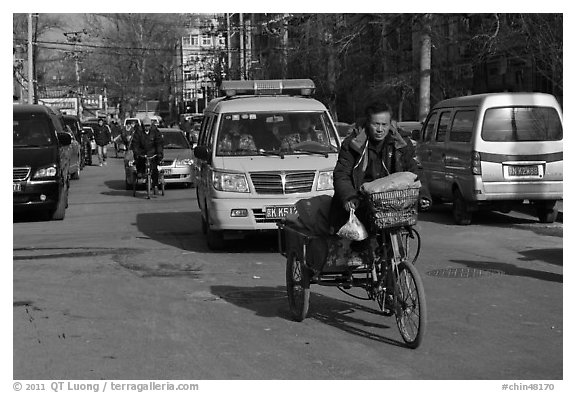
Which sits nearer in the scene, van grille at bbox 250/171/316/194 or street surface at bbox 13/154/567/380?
street surface at bbox 13/154/567/380

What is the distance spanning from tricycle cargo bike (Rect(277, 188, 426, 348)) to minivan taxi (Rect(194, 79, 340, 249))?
3.85 meters

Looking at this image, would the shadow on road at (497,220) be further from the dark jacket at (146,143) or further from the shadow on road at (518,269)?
the dark jacket at (146,143)

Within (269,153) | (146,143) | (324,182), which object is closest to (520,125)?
(324,182)

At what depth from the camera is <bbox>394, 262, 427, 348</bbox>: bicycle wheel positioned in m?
6.94

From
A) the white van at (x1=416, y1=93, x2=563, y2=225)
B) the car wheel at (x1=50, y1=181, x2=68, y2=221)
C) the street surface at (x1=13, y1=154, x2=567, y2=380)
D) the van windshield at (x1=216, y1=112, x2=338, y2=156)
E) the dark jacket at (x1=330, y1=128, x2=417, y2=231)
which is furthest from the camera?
the car wheel at (x1=50, y1=181, x2=68, y2=221)

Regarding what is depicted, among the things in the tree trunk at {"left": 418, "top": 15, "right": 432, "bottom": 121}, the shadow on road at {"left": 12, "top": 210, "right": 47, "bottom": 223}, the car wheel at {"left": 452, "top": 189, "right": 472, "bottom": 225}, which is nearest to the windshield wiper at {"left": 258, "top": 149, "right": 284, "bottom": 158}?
the car wheel at {"left": 452, "top": 189, "right": 472, "bottom": 225}

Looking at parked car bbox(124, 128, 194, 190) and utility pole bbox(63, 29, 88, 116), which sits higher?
utility pole bbox(63, 29, 88, 116)

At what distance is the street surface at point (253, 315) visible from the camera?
6.68 m

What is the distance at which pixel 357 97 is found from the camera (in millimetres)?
49281

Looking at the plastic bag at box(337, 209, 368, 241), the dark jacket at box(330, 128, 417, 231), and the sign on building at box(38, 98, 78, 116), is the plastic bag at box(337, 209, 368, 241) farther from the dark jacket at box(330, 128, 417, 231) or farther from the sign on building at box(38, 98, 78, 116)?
the sign on building at box(38, 98, 78, 116)

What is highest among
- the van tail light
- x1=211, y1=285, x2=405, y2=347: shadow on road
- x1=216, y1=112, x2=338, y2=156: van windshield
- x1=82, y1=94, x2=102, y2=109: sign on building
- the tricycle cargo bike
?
x1=82, y1=94, x2=102, y2=109: sign on building

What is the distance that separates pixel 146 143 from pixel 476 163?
31.8 feet

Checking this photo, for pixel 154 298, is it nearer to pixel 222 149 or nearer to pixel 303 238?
pixel 303 238

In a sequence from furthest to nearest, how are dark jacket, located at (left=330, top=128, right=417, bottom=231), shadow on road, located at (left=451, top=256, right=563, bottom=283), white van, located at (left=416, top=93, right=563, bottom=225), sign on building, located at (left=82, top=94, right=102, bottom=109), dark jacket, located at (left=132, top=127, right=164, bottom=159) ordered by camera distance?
sign on building, located at (left=82, top=94, right=102, bottom=109) → dark jacket, located at (left=132, top=127, right=164, bottom=159) → white van, located at (left=416, top=93, right=563, bottom=225) → shadow on road, located at (left=451, top=256, right=563, bottom=283) → dark jacket, located at (left=330, top=128, right=417, bottom=231)
